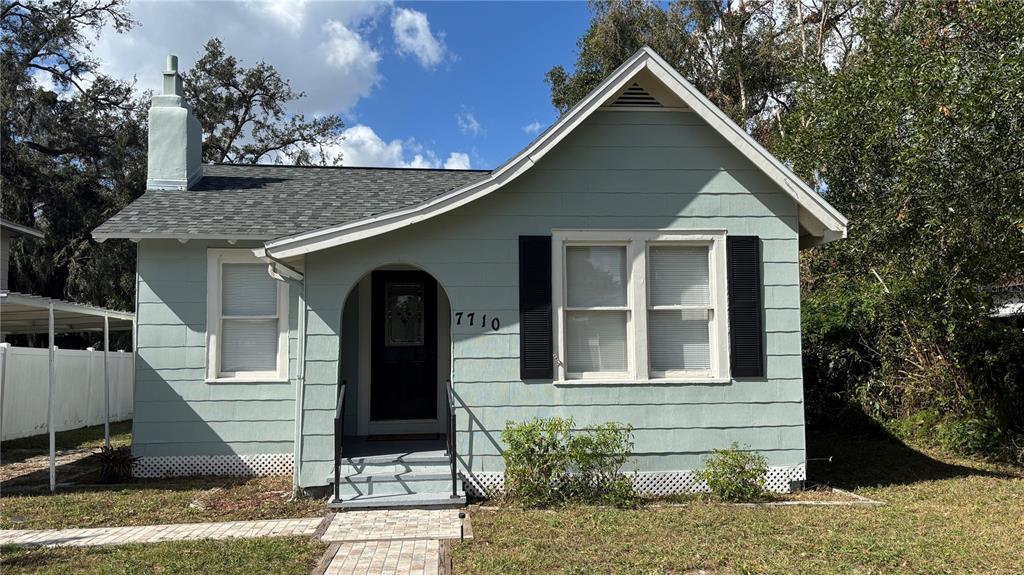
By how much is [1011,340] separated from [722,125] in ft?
18.8

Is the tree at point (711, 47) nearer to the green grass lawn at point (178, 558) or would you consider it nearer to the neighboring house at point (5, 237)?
the neighboring house at point (5, 237)

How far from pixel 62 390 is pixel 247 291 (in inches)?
294

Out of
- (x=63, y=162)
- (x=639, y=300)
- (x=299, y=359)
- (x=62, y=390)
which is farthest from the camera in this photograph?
(x=63, y=162)

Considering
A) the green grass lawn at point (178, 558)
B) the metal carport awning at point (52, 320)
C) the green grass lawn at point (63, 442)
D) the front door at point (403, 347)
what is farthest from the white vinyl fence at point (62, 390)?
the green grass lawn at point (178, 558)

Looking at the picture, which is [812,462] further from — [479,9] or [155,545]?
[479,9]

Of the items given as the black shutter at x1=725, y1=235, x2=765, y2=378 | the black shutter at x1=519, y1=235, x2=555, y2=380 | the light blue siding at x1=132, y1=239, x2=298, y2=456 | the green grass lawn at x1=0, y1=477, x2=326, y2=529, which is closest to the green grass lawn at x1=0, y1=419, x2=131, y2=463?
the light blue siding at x1=132, y1=239, x2=298, y2=456

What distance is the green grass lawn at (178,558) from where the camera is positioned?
493 centimetres

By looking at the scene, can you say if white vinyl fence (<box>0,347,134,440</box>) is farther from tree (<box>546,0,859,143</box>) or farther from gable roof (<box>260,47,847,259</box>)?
tree (<box>546,0,859,143</box>)

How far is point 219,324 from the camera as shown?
877cm

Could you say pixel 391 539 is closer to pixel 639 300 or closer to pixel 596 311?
pixel 596 311

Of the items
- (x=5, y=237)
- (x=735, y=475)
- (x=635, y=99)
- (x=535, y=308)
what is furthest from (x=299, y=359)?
(x=5, y=237)

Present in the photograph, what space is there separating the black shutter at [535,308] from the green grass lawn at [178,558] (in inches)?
111

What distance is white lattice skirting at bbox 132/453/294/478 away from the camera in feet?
28.1

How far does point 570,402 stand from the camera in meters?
7.36
